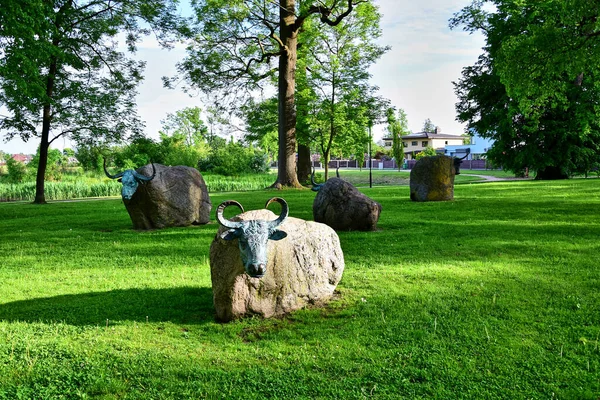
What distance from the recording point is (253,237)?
18.0ft

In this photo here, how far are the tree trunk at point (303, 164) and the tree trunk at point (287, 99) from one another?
5.17 m

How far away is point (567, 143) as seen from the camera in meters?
33.2

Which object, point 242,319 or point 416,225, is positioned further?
point 416,225

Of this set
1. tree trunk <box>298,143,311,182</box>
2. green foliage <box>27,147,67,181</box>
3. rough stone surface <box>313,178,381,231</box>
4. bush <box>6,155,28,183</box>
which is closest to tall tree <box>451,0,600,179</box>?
rough stone surface <box>313,178,381,231</box>

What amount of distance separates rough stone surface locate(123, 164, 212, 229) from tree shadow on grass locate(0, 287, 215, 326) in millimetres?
6620

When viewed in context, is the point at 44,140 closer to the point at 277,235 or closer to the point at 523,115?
the point at 277,235

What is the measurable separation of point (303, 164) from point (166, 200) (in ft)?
73.3

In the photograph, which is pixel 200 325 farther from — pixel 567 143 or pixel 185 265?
pixel 567 143

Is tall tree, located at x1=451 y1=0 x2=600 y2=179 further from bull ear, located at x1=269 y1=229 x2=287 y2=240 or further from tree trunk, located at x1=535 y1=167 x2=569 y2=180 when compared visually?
bull ear, located at x1=269 y1=229 x2=287 y2=240

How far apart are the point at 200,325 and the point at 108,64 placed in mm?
24272

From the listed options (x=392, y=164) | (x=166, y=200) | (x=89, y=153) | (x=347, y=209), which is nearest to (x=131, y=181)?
(x=166, y=200)

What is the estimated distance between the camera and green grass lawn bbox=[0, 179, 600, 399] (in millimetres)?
4520

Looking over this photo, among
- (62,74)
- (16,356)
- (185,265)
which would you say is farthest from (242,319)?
(62,74)

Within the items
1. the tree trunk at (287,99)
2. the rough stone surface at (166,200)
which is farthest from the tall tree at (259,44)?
the rough stone surface at (166,200)
